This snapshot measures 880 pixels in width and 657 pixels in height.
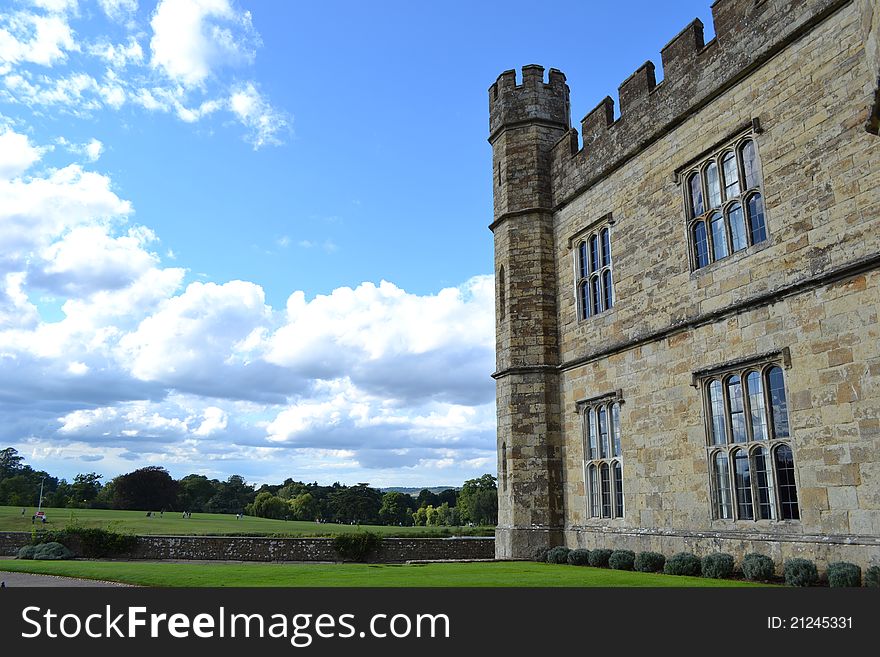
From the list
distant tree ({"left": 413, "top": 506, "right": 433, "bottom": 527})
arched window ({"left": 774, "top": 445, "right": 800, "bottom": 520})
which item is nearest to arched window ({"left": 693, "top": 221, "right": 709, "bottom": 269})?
arched window ({"left": 774, "top": 445, "right": 800, "bottom": 520})

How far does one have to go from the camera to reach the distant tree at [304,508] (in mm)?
71125

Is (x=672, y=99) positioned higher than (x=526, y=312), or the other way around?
(x=672, y=99)

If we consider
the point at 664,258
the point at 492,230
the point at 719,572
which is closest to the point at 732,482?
the point at 719,572

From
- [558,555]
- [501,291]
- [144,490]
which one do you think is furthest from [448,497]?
[558,555]

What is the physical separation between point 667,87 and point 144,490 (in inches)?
2864

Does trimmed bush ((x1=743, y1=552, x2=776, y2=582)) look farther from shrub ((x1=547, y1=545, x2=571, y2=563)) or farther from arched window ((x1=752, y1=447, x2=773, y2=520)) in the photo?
shrub ((x1=547, y1=545, x2=571, y2=563))

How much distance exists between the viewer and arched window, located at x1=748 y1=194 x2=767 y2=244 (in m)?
12.4

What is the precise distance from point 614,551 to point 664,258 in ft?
21.4

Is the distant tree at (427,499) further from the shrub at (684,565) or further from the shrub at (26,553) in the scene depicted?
the shrub at (684,565)

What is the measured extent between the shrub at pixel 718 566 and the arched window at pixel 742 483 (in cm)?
86

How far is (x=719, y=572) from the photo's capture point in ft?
38.2

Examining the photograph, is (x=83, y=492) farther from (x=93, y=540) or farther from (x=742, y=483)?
(x=742, y=483)

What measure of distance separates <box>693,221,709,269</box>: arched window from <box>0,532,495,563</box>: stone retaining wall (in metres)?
11.7
